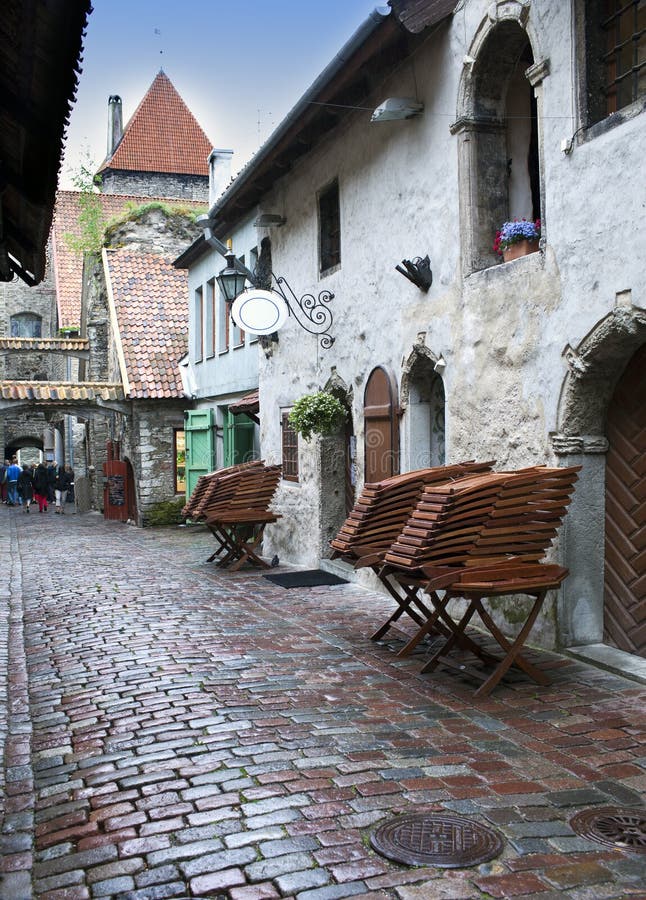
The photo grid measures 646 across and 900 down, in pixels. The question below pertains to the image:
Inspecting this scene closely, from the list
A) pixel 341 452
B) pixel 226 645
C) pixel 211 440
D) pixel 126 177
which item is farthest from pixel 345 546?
pixel 126 177

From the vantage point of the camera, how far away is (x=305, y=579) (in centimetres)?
1174

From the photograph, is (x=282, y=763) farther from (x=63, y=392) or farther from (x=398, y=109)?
(x=63, y=392)

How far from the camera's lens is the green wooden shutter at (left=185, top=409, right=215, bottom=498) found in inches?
765

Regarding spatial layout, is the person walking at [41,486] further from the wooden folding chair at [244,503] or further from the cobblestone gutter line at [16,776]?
the cobblestone gutter line at [16,776]

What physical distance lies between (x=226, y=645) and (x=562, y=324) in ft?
12.4

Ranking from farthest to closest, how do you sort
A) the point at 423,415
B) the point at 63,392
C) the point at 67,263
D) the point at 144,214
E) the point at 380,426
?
the point at 67,263 → the point at 144,214 → the point at 63,392 → the point at 380,426 → the point at 423,415

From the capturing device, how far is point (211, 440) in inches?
766

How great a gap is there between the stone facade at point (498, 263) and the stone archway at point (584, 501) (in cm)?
1

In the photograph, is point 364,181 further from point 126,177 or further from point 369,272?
point 126,177

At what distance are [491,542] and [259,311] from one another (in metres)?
7.10

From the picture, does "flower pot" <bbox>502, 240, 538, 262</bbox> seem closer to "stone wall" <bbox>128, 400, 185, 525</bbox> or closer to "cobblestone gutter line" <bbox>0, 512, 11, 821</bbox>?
"cobblestone gutter line" <bbox>0, 512, 11, 821</bbox>

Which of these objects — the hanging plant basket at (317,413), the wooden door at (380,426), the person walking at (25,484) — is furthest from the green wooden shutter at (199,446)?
the person walking at (25,484)

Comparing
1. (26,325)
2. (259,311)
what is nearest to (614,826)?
(259,311)

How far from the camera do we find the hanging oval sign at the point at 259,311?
1238 cm
